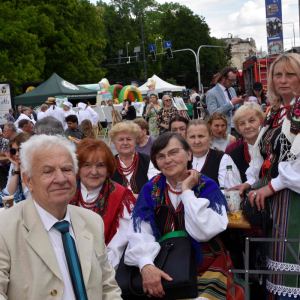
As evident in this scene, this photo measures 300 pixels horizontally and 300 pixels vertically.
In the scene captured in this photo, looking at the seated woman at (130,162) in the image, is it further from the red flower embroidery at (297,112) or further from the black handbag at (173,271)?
the red flower embroidery at (297,112)

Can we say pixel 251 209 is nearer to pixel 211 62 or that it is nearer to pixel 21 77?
pixel 21 77

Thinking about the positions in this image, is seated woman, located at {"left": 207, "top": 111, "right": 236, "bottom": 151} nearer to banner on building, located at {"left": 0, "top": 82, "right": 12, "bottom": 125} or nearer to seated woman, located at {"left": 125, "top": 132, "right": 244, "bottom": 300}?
seated woman, located at {"left": 125, "top": 132, "right": 244, "bottom": 300}

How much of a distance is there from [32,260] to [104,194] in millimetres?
1460

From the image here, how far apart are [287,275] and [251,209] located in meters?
0.52

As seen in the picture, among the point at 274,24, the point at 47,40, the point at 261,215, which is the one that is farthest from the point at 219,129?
the point at 47,40

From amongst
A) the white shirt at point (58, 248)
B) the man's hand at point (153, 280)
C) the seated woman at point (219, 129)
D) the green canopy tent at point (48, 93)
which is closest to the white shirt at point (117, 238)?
the man's hand at point (153, 280)

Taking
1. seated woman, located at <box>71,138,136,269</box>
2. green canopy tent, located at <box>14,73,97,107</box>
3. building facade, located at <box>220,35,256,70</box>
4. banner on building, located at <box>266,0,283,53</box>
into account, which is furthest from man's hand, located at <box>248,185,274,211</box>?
building facade, located at <box>220,35,256,70</box>

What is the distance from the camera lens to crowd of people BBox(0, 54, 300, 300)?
1.84m

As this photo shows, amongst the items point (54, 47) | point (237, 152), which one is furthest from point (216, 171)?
point (54, 47)

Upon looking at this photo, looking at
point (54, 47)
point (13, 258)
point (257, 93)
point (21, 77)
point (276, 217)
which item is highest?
point (54, 47)

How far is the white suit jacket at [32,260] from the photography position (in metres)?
1.73

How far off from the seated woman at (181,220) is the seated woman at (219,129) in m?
2.27

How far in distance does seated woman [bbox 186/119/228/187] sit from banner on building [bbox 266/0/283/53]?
23465mm

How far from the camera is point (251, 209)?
2.86 meters
